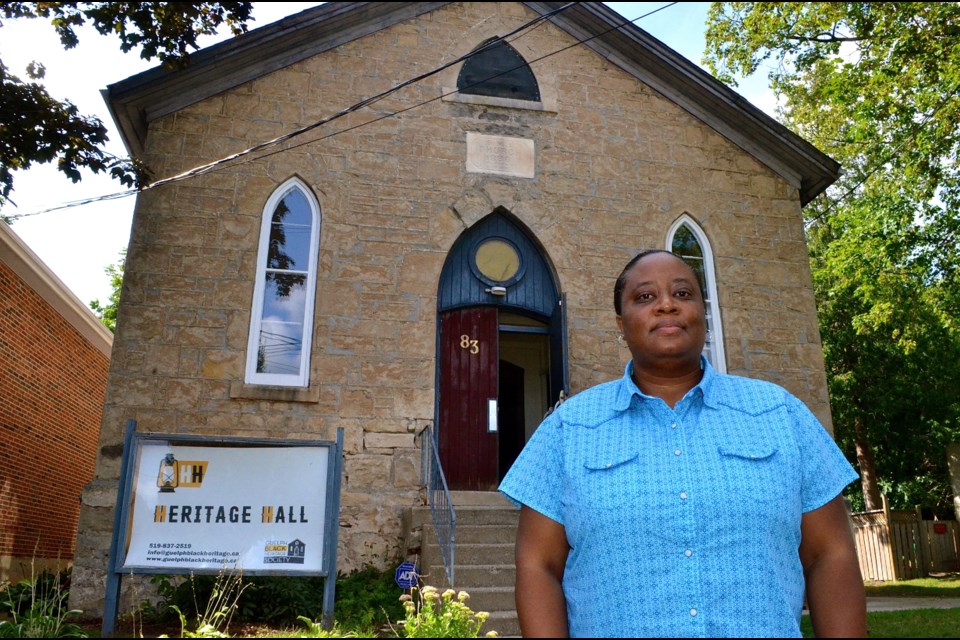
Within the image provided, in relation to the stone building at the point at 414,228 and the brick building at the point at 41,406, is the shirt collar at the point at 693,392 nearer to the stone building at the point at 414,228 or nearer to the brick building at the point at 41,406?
the stone building at the point at 414,228

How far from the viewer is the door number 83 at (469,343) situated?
995cm

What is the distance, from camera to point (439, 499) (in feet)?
26.7

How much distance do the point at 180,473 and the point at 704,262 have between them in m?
7.35

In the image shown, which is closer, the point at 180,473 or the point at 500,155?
the point at 180,473

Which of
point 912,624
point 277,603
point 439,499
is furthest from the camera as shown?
point 439,499

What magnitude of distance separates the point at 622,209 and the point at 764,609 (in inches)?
349

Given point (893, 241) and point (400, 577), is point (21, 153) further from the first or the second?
point (893, 241)

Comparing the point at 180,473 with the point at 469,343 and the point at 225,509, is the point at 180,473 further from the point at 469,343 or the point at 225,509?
the point at 469,343

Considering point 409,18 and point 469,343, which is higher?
point 409,18

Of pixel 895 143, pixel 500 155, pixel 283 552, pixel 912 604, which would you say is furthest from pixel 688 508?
pixel 895 143

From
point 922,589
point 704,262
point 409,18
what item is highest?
point 409,18

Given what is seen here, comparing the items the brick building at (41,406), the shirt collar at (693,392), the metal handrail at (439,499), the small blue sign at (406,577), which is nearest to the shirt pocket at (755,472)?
the shirt collar at (693,392)

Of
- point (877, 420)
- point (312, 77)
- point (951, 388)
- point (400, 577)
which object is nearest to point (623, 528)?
point (400, 577)

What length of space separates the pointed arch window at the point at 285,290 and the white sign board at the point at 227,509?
2.80 meters
